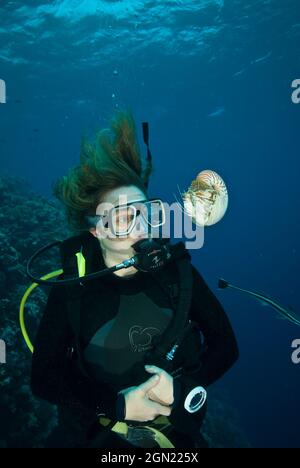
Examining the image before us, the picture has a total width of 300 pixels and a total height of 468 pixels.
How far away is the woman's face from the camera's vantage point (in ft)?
8.99

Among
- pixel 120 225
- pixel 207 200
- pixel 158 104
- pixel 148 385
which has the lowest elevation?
pixel 148 385

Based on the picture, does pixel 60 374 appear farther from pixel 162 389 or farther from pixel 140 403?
pixel 162 389

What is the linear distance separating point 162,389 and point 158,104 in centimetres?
3369

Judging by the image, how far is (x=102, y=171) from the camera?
2904 mm

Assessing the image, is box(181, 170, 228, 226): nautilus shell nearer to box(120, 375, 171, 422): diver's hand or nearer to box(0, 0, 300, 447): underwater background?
box(0, 0, 300, 447): underwater background

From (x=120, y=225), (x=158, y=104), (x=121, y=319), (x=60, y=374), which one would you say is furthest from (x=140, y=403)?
(x=158, y=104)

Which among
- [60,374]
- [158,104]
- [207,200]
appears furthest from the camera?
[158,104]

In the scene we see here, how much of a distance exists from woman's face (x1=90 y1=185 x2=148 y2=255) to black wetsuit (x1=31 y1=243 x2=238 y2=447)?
A: 0.31m

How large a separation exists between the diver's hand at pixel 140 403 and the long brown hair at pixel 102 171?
1.56 metres

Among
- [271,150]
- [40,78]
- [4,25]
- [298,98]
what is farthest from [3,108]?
[271,150]

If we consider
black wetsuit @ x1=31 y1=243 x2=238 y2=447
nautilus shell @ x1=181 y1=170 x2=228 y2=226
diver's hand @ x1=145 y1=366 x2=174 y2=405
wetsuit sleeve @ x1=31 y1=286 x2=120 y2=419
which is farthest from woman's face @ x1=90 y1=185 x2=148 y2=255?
nautilus shell @ x1=181 y1=170 x2=228 y2=226

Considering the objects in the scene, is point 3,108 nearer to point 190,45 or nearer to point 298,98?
point 190,45

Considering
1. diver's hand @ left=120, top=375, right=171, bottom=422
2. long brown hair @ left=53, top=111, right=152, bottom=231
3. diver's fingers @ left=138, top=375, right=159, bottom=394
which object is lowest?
diver's hand @ left=120, top=375, right=171, bottom=422

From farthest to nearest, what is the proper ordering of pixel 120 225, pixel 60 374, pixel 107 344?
1. pixel 107 344
2. pixel 120 225
3. pixel 60 374
